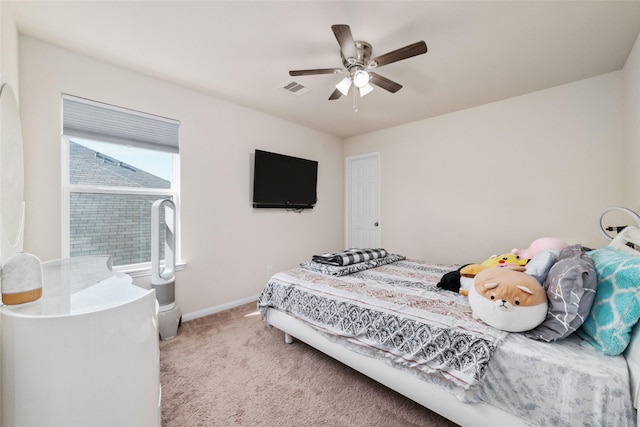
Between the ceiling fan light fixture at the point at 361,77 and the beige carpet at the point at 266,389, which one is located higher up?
the ceiling fan light fixture at the point at 361,77

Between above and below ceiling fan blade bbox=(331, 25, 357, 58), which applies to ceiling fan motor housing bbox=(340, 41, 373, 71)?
above

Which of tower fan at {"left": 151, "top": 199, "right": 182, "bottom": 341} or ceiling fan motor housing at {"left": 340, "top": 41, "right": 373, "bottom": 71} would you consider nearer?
ceiling fan motor housing at {"left": 340, "top": 41, "right": 373, "bottom": 71}

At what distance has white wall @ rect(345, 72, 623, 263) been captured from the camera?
2.62 meters

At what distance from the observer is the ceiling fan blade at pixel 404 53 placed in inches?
67.0

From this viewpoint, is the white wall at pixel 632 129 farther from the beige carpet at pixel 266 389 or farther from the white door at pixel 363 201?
the white door at pixel 363 201

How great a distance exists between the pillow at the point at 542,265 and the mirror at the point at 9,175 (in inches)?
99.4

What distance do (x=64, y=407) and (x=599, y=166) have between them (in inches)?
163

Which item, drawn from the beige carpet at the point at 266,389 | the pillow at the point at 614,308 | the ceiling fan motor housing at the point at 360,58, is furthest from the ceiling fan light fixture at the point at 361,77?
the beige carpet at the point at 266,389

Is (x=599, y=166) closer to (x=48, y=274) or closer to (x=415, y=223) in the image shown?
(x=415, y=223)

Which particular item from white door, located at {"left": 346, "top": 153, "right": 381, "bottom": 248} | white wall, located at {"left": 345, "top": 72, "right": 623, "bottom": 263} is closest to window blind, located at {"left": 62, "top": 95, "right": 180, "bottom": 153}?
white door, located at {"left": 346, "top": 153, "right": 381, "bottom": 248}

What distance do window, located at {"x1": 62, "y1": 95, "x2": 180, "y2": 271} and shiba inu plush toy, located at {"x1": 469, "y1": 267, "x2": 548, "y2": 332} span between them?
2795 mm

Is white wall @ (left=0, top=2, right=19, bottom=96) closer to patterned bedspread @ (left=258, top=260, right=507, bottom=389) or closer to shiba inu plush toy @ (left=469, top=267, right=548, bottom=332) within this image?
patterned bedspread @ (left=258, top=260, right=507, bottom=389)

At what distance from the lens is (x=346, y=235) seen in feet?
15.7

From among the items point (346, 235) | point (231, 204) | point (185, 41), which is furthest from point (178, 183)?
point (346, 235)
